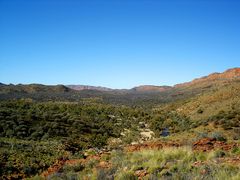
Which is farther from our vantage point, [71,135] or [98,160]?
[71,135]

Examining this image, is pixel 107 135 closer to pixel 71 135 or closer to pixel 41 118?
pixel 71 135

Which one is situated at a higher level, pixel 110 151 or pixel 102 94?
pixel 102 94

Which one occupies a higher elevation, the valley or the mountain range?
the mountain range

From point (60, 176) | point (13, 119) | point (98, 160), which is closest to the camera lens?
point (60, 176)

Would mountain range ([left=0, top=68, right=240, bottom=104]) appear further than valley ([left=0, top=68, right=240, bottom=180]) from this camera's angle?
Yes

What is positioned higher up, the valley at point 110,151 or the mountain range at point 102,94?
the mountain range at point 102,94

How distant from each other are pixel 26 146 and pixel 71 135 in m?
7.13

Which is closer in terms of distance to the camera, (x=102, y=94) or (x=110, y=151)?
(x=110, y=151)

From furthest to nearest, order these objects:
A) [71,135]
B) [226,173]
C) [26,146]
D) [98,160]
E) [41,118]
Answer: [41,118] → [71,135] → [26,146] → [98,160] → [226,173]

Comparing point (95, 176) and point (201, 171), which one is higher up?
point (201, 171)

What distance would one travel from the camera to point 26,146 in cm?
1695

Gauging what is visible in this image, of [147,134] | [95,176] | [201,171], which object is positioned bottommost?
[147,134]

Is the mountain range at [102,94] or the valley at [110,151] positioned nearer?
the valley at [110,151]

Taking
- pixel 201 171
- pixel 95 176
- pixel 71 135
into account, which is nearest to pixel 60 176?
pixel 95 176
